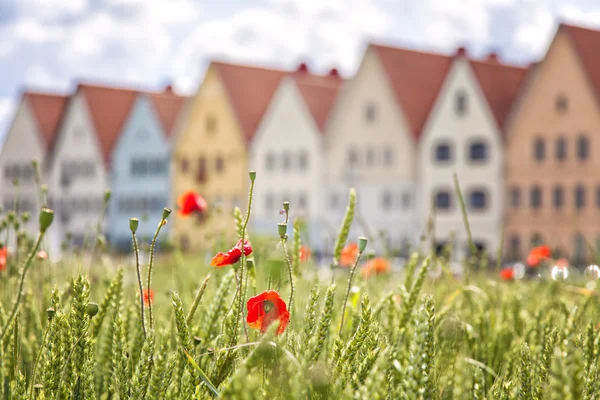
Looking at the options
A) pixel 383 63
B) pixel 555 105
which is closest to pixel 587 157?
pixel 555 105

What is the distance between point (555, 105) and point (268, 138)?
14.6m

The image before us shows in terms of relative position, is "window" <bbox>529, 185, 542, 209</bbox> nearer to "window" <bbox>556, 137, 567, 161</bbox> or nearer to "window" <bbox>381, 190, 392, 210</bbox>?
"window" <bbox>556, 137, 567, 161</bbox>

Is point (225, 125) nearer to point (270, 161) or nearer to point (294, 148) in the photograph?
point (270, 161)

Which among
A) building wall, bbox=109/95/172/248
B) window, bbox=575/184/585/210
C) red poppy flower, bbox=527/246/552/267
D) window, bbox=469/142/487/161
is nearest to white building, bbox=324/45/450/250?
window, bbox=469/142/487/161

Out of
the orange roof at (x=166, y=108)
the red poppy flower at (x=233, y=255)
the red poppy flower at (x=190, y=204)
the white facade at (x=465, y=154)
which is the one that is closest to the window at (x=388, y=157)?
the white facade at (x=465, y=154)

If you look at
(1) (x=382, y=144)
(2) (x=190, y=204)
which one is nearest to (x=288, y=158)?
(1) (x=382, y=144)

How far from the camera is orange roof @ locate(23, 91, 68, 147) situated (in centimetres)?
5828

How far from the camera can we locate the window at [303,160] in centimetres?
4259

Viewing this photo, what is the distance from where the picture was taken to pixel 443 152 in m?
37.9

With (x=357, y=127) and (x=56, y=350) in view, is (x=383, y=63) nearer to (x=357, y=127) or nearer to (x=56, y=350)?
(x=357, y=127)

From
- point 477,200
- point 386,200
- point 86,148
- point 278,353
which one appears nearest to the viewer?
point 278,353

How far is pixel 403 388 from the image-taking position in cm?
145

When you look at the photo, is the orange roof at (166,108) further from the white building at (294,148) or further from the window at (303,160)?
the window at (303,160)

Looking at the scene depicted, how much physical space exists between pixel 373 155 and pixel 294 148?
14.4 ft
